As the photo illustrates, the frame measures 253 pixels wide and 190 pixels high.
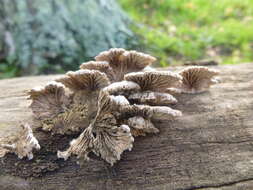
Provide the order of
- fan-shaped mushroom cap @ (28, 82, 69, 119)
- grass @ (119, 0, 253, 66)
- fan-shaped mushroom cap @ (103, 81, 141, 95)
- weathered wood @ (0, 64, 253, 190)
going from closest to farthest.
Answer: weathered wood @ (0, 64, 253, 190) < fan-shaped mushroom cap @ (103, 81, 141, 95) < fan-shaped mushroom cap @ (28, 82, 69, 119) < grass @ (119, 0, 253, 66)

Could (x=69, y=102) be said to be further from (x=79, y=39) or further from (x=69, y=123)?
(x=79, y=39)

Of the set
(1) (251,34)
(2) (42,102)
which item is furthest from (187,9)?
(2) (42,102)

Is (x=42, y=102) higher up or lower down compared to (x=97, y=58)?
lower down

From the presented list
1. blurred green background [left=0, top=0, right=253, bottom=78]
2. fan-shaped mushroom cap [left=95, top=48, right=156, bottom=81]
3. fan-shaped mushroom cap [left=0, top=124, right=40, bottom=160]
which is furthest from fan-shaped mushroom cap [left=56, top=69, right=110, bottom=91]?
blurred green background [left=0, top=0, right=253, bottom=78]

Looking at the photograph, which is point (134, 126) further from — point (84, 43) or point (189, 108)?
point (84, 43)

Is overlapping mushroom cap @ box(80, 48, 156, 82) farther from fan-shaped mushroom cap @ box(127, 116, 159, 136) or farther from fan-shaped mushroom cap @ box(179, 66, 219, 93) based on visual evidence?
fan-shaped mushroom cap @ box(127, 116, 159, 136)

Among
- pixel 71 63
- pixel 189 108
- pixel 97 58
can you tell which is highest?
pixel 71 63

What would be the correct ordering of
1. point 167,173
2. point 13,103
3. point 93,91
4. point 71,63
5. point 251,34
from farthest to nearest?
point 251,34, point 71,63, point 13,103, point 93,91, point 167,173
